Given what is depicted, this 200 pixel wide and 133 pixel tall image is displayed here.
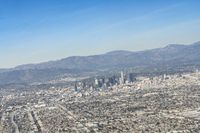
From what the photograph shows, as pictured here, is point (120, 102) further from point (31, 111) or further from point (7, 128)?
point (7, 128)

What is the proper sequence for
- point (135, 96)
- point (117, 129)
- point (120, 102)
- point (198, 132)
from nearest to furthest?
point (198, 132)
point (117, 129)
point (120, 102)
point (135, 96)

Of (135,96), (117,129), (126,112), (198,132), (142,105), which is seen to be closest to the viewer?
(198,132)

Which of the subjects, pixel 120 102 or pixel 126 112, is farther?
pixel 120 102

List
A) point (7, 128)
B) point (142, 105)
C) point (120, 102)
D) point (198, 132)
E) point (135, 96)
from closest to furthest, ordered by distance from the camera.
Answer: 1. point (198, 132)
2. point (7, 128)
3. point (142, 105)
4. point (120, 102)
5. point (135, 96)

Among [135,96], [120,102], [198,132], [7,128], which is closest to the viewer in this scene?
[198,132]

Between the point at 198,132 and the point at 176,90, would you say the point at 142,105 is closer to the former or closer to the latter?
the point at 176,90

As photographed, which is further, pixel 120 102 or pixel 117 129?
pixel 120 102

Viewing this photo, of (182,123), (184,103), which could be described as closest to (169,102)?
(184,103)

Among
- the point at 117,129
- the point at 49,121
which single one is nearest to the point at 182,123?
the point at 117,129
